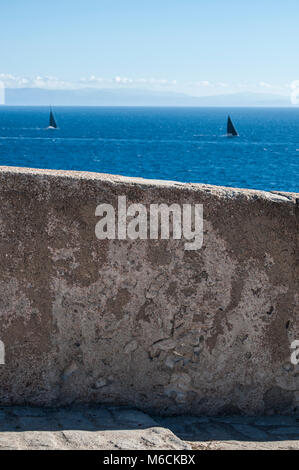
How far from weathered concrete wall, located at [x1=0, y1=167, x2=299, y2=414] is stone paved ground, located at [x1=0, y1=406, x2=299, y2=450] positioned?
2.9 inches

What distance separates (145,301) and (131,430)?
58 centimetres

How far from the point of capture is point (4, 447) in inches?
99.5

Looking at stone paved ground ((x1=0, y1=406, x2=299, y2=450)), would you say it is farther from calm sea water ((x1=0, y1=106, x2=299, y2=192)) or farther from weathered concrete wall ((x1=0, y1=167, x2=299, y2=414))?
calm sea water ((x1=0, y1=106, x2=299, y2=192))

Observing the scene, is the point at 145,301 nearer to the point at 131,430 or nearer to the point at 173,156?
the point at 131,430

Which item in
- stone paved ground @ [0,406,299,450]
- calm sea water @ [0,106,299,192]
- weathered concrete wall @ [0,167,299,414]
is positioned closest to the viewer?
stone paved ground @ [0,406,299,450]

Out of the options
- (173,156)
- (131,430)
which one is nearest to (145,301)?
(131,430)

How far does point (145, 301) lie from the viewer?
3037 mm

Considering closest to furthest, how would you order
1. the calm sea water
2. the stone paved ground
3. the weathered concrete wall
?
1. the stone paved ground
2. the weathered concrete wall
3. the calm sea water

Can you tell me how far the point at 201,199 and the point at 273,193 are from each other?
0.40 meters

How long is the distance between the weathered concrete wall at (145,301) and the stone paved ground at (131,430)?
74 millimetres

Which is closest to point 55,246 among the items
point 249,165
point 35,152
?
point 249,165

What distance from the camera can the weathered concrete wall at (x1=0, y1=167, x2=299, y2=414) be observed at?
9.64ft

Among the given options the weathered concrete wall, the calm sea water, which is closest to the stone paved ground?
the weathered concrete wall

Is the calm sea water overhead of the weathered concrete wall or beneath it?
beneath
